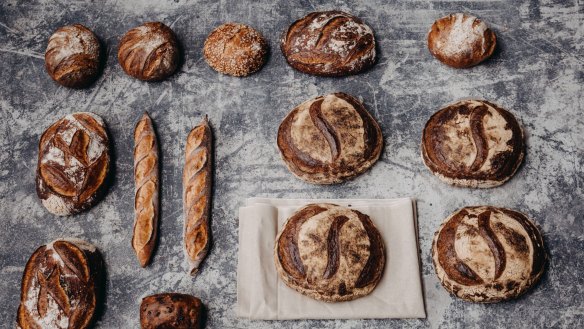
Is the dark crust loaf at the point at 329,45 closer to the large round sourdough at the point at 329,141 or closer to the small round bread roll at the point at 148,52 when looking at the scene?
the large round sourdough at the point at 329,141

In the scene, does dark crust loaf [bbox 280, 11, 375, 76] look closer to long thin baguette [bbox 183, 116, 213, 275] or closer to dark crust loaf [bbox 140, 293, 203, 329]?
long thin baguette [bbox 183, 116, 213, 275]

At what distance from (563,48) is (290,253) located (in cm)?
264

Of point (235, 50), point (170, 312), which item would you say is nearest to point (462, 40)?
point (235, 50)

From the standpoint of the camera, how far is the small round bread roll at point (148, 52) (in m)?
3.92

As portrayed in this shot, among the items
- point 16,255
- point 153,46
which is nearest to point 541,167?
point 153,46

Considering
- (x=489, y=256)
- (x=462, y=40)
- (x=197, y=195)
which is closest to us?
(x=489, y=256)

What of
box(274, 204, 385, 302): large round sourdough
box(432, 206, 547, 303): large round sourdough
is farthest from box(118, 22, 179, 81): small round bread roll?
box(432, 206, 547, 303): large round sourdough

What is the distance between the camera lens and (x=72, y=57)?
3975mm

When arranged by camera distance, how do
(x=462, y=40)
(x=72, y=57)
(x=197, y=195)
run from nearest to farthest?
(x=197, y=195) → (x=462, y=40) → (x=72, y=57)

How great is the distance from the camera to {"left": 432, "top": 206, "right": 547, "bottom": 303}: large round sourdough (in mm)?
3293

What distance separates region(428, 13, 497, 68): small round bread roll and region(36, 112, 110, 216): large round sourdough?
2554mm

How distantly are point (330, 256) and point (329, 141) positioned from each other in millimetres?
776

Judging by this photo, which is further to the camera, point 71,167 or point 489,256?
point 71,167

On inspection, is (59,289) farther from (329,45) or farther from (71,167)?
(329,45)
